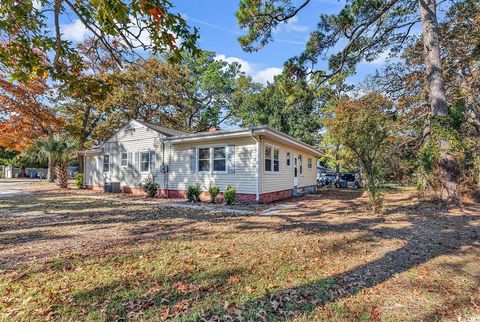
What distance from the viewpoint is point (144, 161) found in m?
14.9

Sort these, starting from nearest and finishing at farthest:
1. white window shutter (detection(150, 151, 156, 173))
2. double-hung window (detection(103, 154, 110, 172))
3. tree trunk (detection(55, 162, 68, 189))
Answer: white window shutter (detection(150, 151, 156, 173)) < double-hung window (detection(103, 154, 110, 172)) < tree trunk (detection(55, 162, 68, 189))

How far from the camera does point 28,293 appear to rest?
10.4ft

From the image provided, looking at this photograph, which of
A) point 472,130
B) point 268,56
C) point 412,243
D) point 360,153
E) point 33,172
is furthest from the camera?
point 33,172

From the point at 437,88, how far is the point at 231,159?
8458 mm

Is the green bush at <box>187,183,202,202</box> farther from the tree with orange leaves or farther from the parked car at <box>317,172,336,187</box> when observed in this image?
the parked car at <box>317,172,336,187</box>

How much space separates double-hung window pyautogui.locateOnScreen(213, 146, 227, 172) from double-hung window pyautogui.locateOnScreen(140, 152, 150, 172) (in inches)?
185

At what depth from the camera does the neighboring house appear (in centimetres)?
1114

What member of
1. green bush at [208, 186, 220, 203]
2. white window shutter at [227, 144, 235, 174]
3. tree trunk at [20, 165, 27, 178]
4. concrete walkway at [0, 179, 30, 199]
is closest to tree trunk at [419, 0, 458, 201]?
white window shutter at [227, 144, 235, 174]

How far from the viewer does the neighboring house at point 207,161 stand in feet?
36.6

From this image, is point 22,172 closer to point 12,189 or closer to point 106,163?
point 12,189

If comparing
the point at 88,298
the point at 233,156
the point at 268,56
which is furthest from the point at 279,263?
the point at 268,56

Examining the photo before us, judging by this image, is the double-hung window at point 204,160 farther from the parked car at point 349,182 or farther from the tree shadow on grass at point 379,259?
the parked car at point 349,182

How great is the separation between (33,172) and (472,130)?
45.7 m

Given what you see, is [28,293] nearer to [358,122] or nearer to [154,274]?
[154,274]
